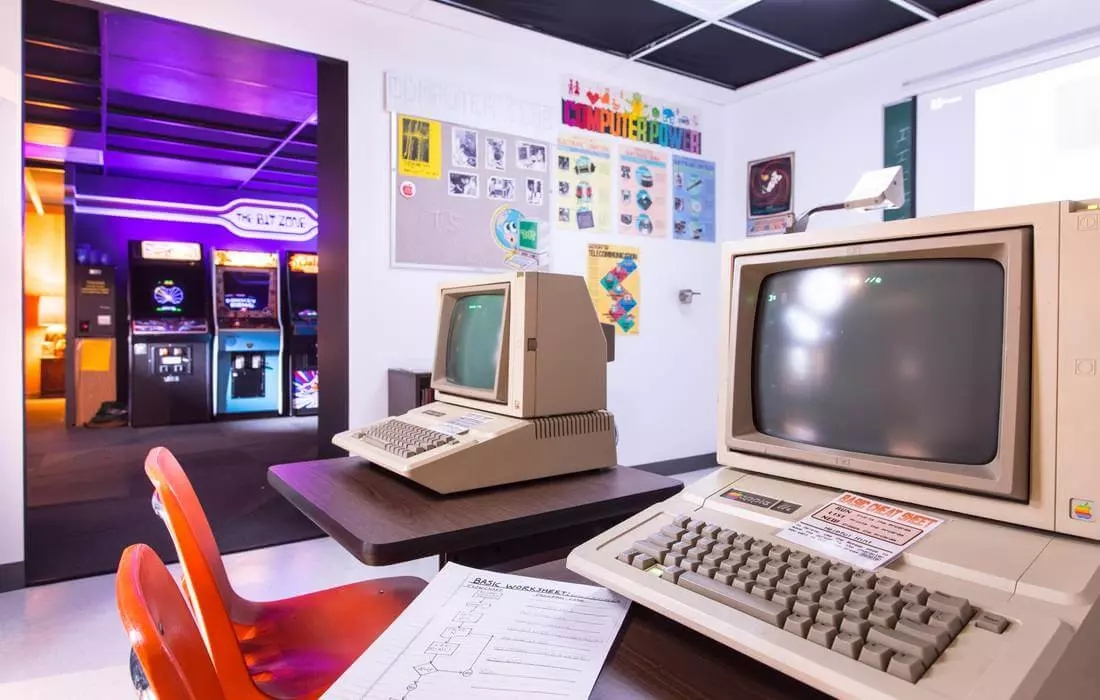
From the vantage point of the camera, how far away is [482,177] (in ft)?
12.0

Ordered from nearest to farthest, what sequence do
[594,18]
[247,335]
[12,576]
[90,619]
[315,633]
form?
[315,633], [90,619], [12,576], [594,18], [247,335]

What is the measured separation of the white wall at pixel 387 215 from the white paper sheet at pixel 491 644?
268cm

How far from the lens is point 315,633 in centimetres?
133

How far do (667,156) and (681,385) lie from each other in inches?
62.6

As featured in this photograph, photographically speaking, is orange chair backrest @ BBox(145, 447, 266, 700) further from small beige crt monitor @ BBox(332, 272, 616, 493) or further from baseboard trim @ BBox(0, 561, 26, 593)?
baseboard trim @ BBox(0, 561, 26, 593)

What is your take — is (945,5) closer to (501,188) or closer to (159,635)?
(501,188)

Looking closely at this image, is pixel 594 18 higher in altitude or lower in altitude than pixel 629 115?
higher

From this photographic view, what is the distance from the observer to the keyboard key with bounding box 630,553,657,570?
0.75 meters

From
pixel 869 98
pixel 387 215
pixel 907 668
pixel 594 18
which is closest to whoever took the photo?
pixel 907 668

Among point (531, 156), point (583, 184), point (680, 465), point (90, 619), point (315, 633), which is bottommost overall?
point (90, 619)

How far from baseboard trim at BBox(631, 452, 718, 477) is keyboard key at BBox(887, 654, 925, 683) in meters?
3.89

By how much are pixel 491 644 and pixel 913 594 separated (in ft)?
1.38

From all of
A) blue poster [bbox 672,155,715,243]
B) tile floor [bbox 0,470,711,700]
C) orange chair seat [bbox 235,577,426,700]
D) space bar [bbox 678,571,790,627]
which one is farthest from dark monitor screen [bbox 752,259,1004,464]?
blue poster [bbox 672,155,715,243]

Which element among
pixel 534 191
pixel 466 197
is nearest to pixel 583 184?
pixel 534 191
